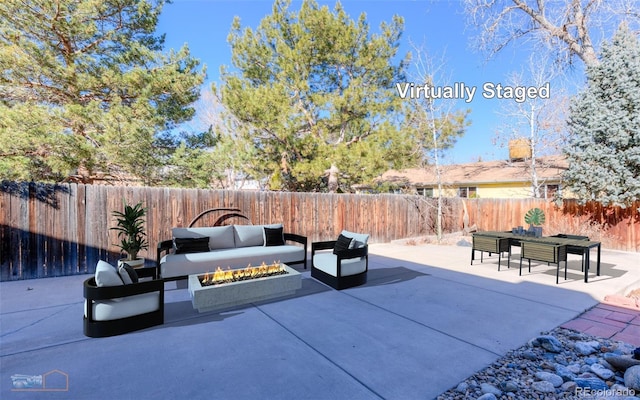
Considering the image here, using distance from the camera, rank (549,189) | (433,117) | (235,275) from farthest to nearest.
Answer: (549,189), (433,117), (235,275)

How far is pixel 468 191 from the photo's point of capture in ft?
54.7

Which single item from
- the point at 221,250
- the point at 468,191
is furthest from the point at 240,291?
the point at 468,191

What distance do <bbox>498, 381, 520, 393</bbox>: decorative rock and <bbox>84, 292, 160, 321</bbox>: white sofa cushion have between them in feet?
10.9

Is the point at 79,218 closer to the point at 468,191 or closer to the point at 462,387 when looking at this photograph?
the point at 462,387

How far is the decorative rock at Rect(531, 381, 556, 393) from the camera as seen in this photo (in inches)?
86.1

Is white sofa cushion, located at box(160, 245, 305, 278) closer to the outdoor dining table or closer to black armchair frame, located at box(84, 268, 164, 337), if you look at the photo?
black armchair frame, located at box(84, 268, 164, 337)

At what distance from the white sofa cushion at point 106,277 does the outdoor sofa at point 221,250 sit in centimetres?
159

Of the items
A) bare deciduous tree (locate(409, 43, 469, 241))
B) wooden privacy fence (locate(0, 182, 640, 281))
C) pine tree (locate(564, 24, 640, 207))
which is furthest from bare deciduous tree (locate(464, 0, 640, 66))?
wooden privacy fence (locate(0, 182, 640, 281))

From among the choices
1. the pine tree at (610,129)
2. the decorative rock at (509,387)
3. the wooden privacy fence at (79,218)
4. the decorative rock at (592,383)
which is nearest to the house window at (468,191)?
the pine tree at (610,129)

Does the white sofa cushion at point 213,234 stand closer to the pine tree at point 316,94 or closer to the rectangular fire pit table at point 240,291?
the rectangular fire pit table at point 240,291

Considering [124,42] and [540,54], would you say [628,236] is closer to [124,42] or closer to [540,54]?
[540,54]

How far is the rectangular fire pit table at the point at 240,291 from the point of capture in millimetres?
3689

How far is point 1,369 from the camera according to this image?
7.86 feet

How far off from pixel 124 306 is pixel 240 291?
131cm
